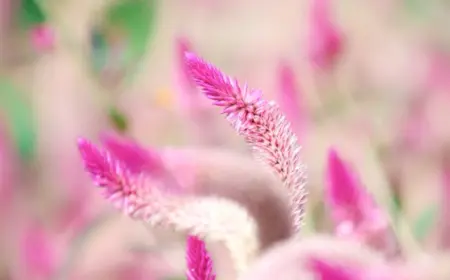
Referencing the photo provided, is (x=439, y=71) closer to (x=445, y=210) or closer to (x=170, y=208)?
(x=445, y=210)

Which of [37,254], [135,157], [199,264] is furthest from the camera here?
[37,254]

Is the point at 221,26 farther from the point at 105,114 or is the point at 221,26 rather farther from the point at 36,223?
the point at 36,223

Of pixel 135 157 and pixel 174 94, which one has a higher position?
pixel 174 94

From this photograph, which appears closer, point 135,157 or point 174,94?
point 135,157

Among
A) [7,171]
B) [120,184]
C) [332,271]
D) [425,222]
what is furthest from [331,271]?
[7,171]

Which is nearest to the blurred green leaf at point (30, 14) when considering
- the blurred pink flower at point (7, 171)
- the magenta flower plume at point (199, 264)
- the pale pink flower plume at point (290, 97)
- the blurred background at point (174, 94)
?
the blurred background at point (174, 94)

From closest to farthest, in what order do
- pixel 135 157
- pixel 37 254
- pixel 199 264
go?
pixel 199 264 → pixel 135 157 → pixel 37 254
